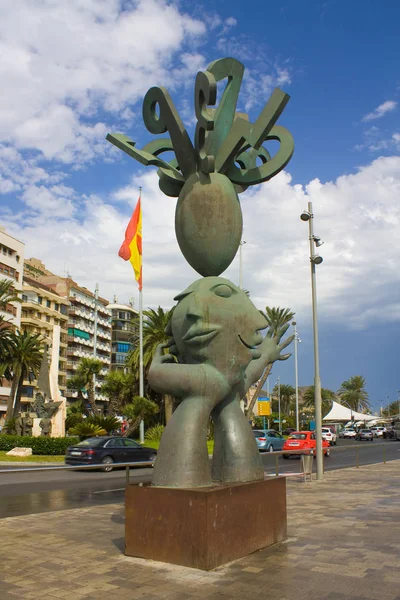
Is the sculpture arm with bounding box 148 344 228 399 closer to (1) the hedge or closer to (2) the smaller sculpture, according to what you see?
(1) the hedge

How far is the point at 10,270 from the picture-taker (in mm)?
63250

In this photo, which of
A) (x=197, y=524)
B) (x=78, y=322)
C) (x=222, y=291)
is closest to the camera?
(x=197, y=524)

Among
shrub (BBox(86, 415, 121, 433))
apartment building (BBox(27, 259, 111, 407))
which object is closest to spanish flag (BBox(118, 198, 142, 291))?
shrub (BBox(86, 415, 121, 433))

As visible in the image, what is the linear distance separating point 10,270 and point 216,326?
60386 millimetres

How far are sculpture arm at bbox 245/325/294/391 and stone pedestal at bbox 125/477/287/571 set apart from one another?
1776 millimetres

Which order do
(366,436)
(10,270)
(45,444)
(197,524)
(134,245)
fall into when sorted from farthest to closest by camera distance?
(10,270), (366,436), (134,245), (45,444), (197,524)

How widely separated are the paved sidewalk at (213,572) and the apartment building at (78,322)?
68388 mm

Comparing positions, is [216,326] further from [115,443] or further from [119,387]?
[119,387]

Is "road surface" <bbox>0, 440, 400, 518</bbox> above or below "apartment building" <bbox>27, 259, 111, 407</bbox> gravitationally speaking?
below

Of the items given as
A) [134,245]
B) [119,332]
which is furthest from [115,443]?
[119,332]

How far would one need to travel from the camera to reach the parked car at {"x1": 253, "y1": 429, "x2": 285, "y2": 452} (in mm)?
27188

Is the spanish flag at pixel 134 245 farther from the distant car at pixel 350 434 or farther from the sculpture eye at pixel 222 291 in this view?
the distant car at pixel 350 434

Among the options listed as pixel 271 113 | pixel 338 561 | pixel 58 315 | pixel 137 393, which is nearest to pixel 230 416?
pixel 338 561

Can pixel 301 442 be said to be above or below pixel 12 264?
below
